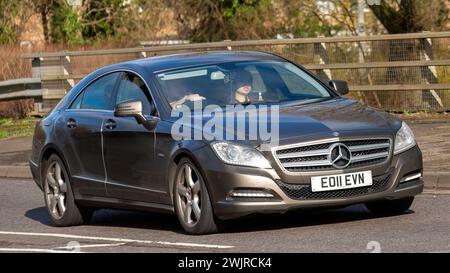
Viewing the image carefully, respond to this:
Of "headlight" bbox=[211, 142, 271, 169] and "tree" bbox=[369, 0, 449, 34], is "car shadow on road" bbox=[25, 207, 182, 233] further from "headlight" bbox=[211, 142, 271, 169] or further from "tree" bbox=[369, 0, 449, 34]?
"tree" bbox=[369, 0, 449, 34]

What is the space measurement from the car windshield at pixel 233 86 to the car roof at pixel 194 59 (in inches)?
4.0

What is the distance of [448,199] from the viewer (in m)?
12.1

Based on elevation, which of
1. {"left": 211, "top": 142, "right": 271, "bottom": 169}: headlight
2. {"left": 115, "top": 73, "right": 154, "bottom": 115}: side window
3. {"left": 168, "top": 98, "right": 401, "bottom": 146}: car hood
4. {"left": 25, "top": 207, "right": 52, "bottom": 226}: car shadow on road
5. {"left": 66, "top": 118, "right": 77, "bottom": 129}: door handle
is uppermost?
{"left": 115, "top": 73, "right": 154, "bottom": 115}: side window

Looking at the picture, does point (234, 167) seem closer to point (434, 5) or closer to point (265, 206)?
point (265, 206)

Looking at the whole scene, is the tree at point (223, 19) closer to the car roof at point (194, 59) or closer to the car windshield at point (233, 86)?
the car roof at point (194, 59)

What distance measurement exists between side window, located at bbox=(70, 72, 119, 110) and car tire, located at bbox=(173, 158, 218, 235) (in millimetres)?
1622

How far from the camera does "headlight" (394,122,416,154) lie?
10398 millimetres

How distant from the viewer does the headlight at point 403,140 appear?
34.1 feet

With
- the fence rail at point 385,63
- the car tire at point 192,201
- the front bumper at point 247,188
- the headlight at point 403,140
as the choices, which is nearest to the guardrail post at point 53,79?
the fence rail at point 385,63

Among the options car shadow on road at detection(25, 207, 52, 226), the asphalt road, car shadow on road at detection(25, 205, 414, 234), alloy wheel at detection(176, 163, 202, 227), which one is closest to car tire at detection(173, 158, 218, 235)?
alloy wheel at detection(176, 163, 202, 227)

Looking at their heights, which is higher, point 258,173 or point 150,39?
point 258,173

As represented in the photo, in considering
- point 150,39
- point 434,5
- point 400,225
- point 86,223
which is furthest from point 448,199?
point 150,39
